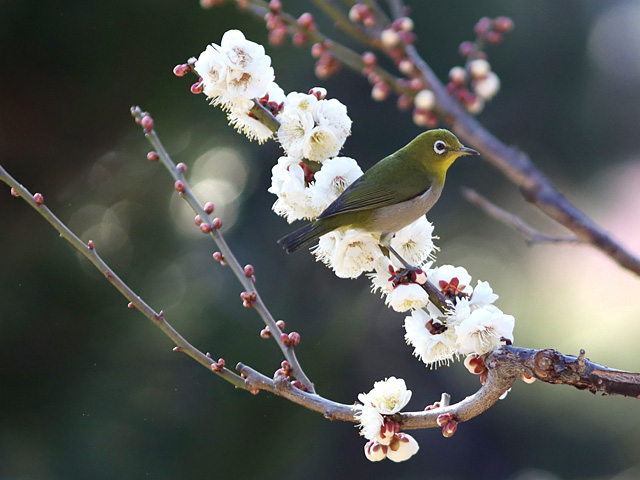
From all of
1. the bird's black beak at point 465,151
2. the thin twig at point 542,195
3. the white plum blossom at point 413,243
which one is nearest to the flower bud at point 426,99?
the thin twig at point 542,195

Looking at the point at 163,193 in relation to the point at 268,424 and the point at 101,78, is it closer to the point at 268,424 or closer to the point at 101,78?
the point at 101,78

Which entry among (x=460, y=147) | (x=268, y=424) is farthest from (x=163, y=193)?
(x=460, y=147)

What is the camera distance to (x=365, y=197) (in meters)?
0.95

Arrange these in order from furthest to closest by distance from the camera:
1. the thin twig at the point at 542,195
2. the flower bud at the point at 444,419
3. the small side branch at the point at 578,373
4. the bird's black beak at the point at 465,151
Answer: the bird's black beak at the point at 465,151
the flower bud at the point at 444,419
the small side branch at the point at 578,373
the thin twig at the point at 542,195

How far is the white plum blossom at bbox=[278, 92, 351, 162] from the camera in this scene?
827mm

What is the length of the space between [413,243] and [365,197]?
0.31 ft

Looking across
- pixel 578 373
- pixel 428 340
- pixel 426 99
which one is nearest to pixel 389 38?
pixel 426 99

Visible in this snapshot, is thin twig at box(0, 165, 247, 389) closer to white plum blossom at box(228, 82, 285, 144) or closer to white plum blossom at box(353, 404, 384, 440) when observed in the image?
white plum blossom at box(353, 404, 384, 440)

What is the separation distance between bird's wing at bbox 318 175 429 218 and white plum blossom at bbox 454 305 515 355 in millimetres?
228

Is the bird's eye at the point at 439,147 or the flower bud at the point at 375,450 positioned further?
the bird's eye at the point at 439,147

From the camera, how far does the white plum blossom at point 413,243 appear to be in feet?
2.94

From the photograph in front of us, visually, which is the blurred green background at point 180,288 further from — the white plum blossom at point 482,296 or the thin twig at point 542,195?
the thin twig at point 542,195

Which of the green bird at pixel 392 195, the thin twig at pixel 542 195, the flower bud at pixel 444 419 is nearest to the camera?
the thin twig at pixel 542 195

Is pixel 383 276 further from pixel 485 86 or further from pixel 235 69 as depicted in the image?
pixel 485 86
